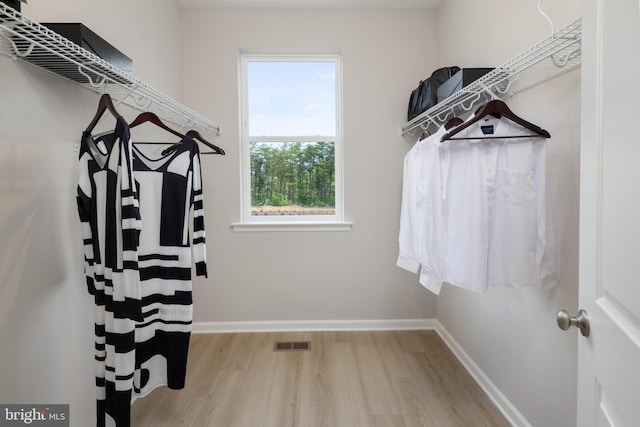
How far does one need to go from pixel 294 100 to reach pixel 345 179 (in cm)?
86

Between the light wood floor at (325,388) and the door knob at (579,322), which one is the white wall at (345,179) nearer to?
the light wood floor at (325,388)

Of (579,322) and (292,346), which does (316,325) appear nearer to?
(292,346)

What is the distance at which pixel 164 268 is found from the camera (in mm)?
1467

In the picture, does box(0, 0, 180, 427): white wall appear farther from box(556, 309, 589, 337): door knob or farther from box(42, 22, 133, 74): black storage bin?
box(556, 309, 589, 337): door knob

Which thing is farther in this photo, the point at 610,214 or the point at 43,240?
the point at 43,240

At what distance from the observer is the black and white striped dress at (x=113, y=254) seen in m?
1.10

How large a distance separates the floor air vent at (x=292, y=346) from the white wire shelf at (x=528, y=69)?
195 cm

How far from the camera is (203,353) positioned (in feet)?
7.86

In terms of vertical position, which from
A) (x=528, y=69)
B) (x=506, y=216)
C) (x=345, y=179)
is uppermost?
(x=528, y=69)

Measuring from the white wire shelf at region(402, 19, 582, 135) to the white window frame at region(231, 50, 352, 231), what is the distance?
35.1 inches

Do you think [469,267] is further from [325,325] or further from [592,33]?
[325,325]

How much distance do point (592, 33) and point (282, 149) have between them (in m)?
2.31

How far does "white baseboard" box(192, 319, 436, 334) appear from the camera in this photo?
2740mm

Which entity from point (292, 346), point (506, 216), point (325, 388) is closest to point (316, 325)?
point (292, 346)
